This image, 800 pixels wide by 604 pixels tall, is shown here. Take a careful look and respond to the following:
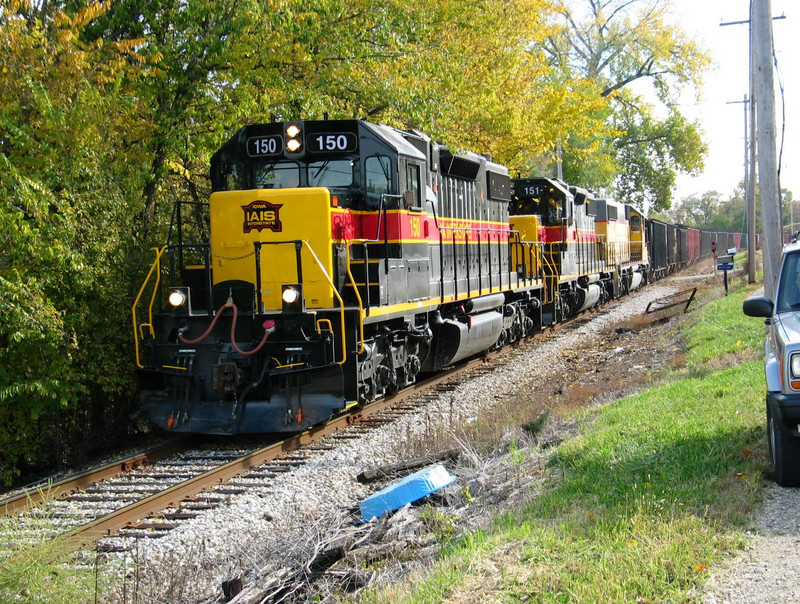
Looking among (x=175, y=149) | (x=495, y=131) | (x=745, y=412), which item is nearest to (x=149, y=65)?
(x=175, y=149)

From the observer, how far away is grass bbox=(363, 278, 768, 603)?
417 cm

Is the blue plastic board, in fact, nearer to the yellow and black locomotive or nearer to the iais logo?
the yellow and black locomotive

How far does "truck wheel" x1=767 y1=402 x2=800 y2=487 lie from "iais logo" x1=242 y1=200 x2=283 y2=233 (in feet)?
19.4

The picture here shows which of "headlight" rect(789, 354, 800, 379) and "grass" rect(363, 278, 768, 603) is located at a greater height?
"headlight" rect(789, 354, 800, 379)

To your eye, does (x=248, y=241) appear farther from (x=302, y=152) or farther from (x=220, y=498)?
(x=220, y=498)

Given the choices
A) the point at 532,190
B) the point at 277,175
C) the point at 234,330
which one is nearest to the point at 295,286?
the point at 234,330

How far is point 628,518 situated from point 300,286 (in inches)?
192

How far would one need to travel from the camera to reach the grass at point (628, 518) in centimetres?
417

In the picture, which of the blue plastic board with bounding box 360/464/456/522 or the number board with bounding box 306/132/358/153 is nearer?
the blue plastic board with bounding box 360/464/456/522

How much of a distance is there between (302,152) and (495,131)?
1318cm

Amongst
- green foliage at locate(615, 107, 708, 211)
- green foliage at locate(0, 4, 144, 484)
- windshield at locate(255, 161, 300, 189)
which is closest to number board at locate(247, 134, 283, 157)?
windshield at locate(255, 161, 300, 189)

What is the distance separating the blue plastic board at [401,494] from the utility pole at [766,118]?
7276mm

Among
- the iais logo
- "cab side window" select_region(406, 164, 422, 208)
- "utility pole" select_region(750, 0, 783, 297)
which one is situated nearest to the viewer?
the iais logo

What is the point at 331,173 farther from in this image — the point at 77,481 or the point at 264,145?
the point at 77,481
